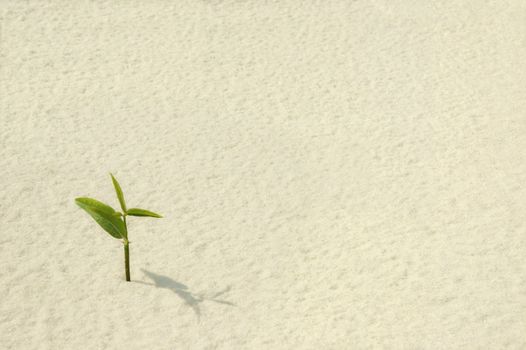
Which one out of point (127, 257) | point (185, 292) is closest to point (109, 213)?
point (127, 257)

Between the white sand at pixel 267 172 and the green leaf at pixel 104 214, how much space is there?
0.31 m

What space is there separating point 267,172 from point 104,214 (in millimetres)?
1439

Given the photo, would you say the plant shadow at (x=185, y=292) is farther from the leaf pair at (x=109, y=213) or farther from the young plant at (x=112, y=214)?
the leaf pair at (x=109, y=213)

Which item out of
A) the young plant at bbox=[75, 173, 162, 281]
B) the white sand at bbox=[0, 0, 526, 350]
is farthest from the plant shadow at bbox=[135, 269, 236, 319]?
the young plant at bbox=[75, 173, 162, 281]

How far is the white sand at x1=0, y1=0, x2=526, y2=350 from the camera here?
15.5ft

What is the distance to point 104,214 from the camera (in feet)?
15.7

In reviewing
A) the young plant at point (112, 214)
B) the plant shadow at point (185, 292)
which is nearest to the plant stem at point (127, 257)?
the young plant at point (112, 214)

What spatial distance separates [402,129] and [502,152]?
75cm

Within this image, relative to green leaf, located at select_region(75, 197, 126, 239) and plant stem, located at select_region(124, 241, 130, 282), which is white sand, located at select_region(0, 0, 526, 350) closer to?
plant stem, located at select_region(124, 241, 130, 282)

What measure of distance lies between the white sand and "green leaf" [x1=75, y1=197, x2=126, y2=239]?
0.31 metres

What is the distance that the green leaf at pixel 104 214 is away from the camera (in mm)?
4777

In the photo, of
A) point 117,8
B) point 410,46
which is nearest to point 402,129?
point 410,46

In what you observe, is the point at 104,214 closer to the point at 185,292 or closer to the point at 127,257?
the point at 127,257

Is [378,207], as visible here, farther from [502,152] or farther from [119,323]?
[119,323]
